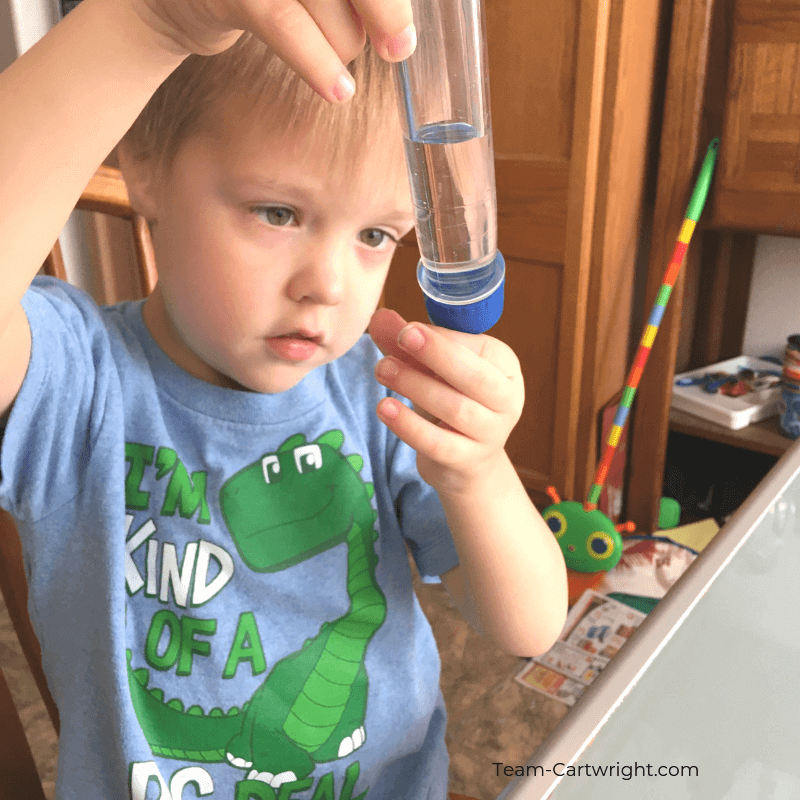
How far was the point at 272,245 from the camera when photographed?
51cm

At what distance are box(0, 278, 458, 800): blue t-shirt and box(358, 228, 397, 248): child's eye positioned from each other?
0.54 ft

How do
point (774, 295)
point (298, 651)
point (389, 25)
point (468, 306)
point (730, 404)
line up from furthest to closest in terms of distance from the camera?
point (774, 295) → point (730, 404) → point (298, 651) → point (468, 306) → point (389, 25)

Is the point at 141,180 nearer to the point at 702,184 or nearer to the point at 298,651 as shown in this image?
the point at 298,651

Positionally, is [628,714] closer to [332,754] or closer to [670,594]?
Result: [670,594]

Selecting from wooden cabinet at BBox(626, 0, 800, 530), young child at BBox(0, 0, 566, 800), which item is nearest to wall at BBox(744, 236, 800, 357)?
wooden cabinet at BBox(626, 0, 800, 530)

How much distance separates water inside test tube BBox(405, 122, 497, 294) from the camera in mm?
376

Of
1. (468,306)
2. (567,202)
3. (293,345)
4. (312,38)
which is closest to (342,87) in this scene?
(312,38)

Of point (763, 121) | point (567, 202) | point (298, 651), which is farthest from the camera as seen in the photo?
point (567, 202)

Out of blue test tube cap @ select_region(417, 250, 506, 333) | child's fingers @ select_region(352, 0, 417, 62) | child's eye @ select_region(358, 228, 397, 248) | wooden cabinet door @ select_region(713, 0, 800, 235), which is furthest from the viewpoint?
wooden cabinet door @ select_region(713, 0, 800, 235)

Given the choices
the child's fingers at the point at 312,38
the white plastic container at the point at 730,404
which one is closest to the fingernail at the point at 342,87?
the child's fingers at the point at 312,38

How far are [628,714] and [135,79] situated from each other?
0.37m

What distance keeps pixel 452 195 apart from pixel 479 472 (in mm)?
201

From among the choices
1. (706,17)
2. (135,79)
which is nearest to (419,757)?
(135,79)

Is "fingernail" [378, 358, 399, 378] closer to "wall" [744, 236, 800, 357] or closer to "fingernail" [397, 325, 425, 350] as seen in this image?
"fingernail" [397, 325, 425, 350]
